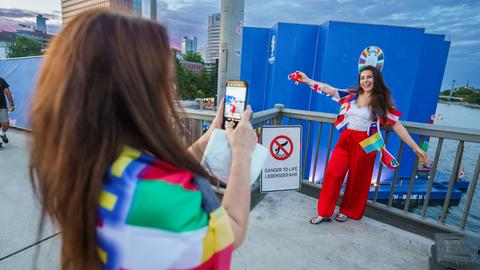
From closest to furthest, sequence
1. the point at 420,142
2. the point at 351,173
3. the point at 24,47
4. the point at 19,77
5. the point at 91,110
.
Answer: the point at 91,110
the point at 420,142
the point at 351,173
the point at 19,77
the point at 24,47

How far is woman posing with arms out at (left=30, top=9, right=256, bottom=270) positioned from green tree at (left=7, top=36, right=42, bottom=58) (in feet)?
162

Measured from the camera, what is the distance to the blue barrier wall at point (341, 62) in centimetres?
739

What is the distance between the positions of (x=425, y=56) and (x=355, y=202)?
7.51 metres

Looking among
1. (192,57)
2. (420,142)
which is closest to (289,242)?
(420,142)

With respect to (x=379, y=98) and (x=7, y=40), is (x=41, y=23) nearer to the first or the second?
(x=7, y=40)

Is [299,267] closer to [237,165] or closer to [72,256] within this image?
[237,165]

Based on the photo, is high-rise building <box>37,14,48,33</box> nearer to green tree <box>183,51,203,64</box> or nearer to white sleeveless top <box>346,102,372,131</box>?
green tree <box>183,51,203,64</box>

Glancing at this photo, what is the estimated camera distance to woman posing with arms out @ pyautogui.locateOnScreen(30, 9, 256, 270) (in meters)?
0.55

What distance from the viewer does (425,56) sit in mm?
8086

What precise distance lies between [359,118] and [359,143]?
257 millimetres

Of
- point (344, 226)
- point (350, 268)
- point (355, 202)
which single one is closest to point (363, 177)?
point (355, 202)

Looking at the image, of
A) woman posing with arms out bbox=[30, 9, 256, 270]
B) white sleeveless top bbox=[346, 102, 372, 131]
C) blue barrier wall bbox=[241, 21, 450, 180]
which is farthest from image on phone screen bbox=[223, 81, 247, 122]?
blue barrier wall bbox=[241, 21, 450, 180]

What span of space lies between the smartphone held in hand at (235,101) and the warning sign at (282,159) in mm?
1364

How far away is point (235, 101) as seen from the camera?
137cm
